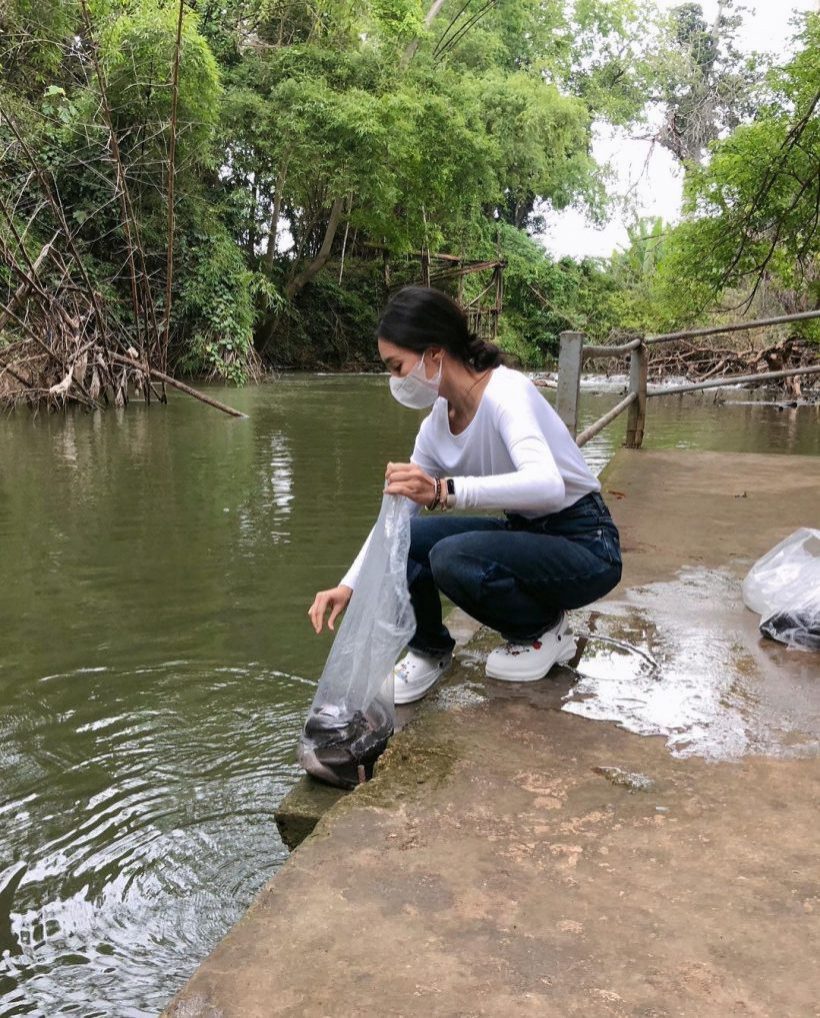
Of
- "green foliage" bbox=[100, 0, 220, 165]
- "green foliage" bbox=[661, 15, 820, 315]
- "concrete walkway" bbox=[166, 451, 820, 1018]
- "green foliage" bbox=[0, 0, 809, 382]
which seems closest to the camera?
"concrete walkway" bbox=[166, 451, 820, 1018]

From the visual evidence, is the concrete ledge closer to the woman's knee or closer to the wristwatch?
the woman's knee

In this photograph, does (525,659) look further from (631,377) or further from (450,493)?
(631,377)

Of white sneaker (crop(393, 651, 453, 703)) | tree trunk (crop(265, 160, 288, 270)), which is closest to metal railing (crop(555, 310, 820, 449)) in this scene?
white sneaker (crop(393, 651, 453, 703))

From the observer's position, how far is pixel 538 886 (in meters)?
1.59

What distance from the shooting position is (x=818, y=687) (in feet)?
8.14

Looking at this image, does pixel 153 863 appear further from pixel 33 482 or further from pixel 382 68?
pixel 382 68

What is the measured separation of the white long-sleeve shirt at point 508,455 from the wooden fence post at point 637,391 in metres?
3.96

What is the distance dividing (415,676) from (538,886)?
93cm

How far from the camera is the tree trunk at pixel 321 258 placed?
20031 millimetres

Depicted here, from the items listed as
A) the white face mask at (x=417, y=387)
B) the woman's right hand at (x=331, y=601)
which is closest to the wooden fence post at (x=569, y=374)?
the white face mask at (x=417, y=387)

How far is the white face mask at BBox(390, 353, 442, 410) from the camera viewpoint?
7.58ft

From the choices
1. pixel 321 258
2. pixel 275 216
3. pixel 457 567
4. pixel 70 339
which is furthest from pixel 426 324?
pixel 321 258

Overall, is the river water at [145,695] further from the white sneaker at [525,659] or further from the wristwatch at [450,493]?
the wristwatch at [450,493]

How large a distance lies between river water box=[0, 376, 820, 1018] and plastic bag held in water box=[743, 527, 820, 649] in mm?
1472
